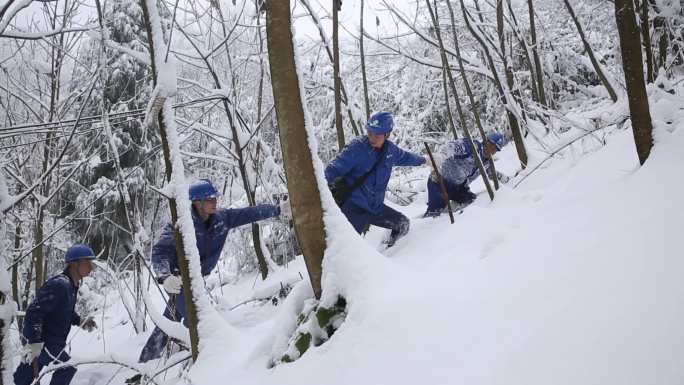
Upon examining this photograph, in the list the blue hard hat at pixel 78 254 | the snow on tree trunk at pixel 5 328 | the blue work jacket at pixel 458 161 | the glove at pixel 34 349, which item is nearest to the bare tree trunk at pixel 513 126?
the blue work jacket at pixel 458 161

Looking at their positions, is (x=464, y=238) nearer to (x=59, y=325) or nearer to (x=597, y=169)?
(x=597, y=169)

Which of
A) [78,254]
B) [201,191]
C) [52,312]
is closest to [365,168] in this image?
[201,191]

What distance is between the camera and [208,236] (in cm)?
422

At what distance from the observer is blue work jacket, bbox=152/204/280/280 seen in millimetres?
3840

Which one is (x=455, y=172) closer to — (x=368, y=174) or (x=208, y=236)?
(x=368, y=174)

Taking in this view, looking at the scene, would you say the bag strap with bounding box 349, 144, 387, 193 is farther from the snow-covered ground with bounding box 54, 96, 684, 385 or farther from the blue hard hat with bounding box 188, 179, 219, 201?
the blue hard hat with bounding box 188, 179, 219, 201

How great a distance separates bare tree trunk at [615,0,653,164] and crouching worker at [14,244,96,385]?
4.95 meters

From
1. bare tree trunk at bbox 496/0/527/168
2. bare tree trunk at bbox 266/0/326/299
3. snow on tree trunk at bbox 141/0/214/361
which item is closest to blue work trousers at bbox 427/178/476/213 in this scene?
bare tree trunk at bbox 496/0/527/168

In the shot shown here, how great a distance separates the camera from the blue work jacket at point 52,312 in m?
4.01

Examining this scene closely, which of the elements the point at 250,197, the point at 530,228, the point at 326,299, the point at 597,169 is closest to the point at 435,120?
the point at 250,197

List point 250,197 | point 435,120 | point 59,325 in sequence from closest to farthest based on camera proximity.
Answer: point 59,325 < point 250,197 < point 435,120

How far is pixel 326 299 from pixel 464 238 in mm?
A: 1327

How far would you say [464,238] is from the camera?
10.2ft

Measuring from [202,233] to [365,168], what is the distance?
1.77 meters
